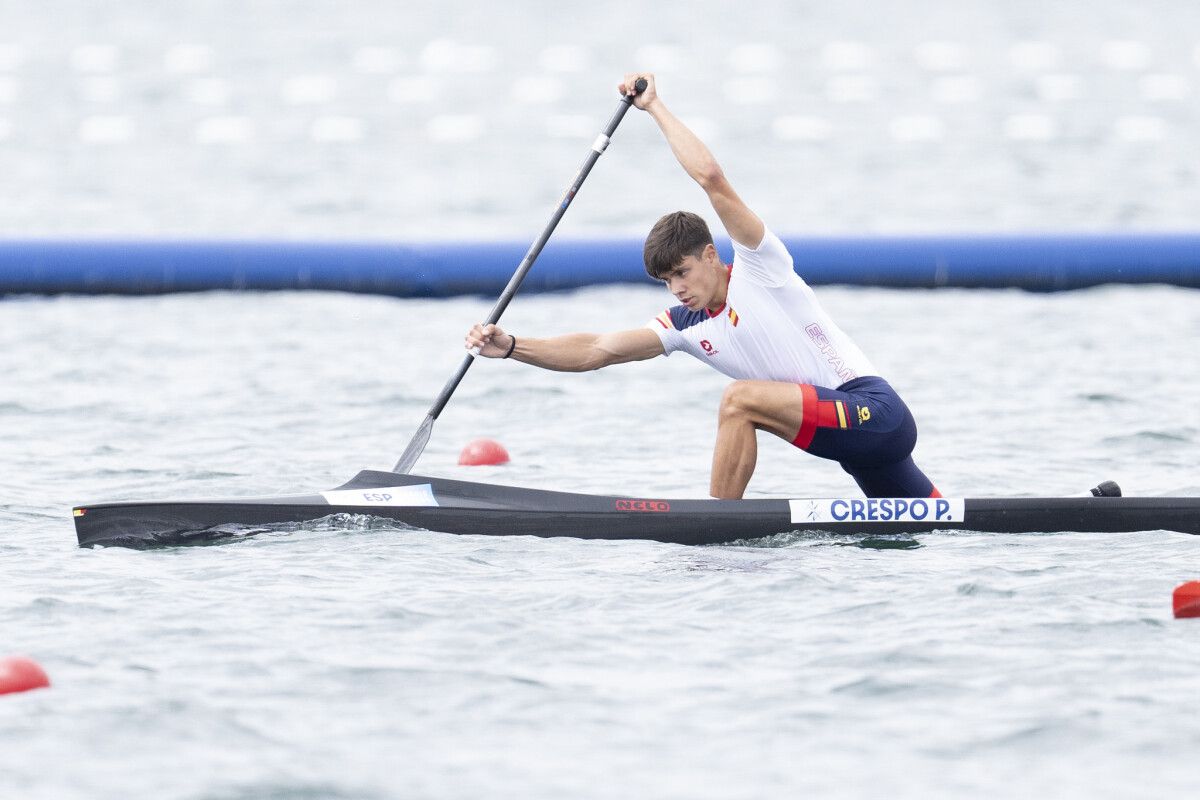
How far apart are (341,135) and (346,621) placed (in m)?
17.1

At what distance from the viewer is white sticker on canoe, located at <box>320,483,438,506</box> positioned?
606 cm

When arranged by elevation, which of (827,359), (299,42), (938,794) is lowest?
(938,794)

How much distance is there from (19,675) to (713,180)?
2570 millimetres

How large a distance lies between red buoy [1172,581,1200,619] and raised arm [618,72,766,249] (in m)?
1.70

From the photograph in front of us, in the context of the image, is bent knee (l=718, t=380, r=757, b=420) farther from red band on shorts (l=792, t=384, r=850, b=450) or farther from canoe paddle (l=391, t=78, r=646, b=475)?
canoe paddle (l=391, t=78, r=646, b=475)

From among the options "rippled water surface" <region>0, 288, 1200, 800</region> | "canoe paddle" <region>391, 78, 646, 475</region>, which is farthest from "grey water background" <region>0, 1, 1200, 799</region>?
"canoe paddle" <region>391, 78, 646, 475</region>

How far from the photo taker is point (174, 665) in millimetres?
4484

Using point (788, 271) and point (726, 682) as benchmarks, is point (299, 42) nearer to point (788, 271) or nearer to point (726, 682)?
point (788, 271)

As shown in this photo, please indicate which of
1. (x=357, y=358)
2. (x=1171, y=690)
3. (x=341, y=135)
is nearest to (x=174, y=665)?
(x=1171, y=690)

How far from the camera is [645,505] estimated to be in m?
5.99

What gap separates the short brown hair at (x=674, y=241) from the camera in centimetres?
584

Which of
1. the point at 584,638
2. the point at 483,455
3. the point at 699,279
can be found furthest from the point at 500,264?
the point at 584,638

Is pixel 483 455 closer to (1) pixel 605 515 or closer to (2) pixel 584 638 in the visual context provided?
(1) pixel 605 515

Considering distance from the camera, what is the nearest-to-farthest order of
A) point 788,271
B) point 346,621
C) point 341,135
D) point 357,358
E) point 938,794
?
point 938,794
point 346,621
point 788,271
point 357,358
point 341,135
